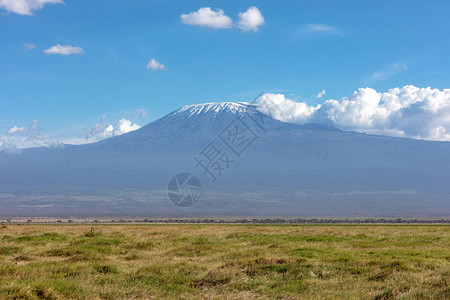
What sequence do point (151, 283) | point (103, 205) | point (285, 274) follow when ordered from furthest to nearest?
point (103, 205), point (285, 274), point (151, 283)

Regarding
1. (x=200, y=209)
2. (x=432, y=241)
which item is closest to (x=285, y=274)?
(x=432, y=241)

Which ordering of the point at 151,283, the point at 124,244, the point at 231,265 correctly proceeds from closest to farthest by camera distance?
the point at 151,283, the point at 231,265, the point at 124,244

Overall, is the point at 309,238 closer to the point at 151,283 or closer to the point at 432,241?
the point at 432,241

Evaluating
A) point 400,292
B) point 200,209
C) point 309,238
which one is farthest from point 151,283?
point 200,209

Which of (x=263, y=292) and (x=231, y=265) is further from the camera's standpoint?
(x=231, y=265)

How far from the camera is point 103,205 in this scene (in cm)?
17012

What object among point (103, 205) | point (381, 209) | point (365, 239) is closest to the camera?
point (365, 239)

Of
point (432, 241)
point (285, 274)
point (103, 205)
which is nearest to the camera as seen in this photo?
point (285, 274)

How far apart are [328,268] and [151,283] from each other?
587cm

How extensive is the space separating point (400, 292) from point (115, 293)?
7.35m

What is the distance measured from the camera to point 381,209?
148250 millimetres

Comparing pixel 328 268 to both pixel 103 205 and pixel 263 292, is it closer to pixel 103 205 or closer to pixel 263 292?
pixel 263 292

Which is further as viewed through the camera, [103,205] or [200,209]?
[103,205]

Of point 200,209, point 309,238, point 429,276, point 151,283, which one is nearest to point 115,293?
point 151,283
